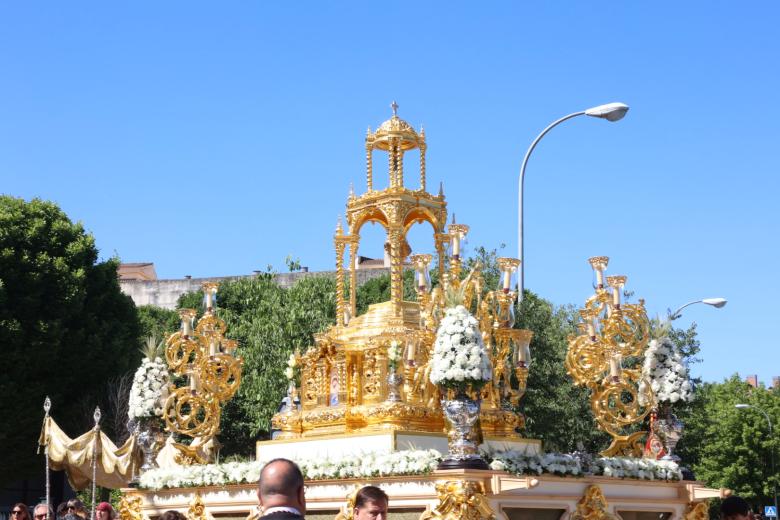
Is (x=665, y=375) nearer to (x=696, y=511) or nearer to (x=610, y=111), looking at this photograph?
(x=696, y=511)

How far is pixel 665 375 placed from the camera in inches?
813

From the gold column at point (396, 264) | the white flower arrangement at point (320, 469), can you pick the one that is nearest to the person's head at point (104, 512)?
the white flower arrangement at point (320, 469)

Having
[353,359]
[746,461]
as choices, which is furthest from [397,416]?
[746,461]

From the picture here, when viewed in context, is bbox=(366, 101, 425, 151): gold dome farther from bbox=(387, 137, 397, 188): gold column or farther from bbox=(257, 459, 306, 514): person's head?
bbox=(257, 459, 306, 514): person's head

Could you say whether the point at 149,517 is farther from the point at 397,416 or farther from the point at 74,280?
the point at 74,280

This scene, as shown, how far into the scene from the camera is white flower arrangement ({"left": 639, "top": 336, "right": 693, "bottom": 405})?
20422mm

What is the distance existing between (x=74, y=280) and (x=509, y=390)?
21597mm

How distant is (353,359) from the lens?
20.3 meters

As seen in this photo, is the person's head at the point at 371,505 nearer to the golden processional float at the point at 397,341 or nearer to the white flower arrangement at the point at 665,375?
the golden processional float at the point at 397,341

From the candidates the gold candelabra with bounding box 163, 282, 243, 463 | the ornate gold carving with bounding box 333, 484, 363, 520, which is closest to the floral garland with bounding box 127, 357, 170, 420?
the gold candelabra with bounding box 163, 282, 243, 463

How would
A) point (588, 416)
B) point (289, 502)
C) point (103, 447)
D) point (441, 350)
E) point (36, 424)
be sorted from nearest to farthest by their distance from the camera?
point (289, 502) → point (441, 350) → point (103, 447) → point (588, 416) → point (36, 424)

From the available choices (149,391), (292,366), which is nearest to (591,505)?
(292,366)

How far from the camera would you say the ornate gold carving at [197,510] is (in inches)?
789

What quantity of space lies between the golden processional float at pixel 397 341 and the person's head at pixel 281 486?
40.6 feet
